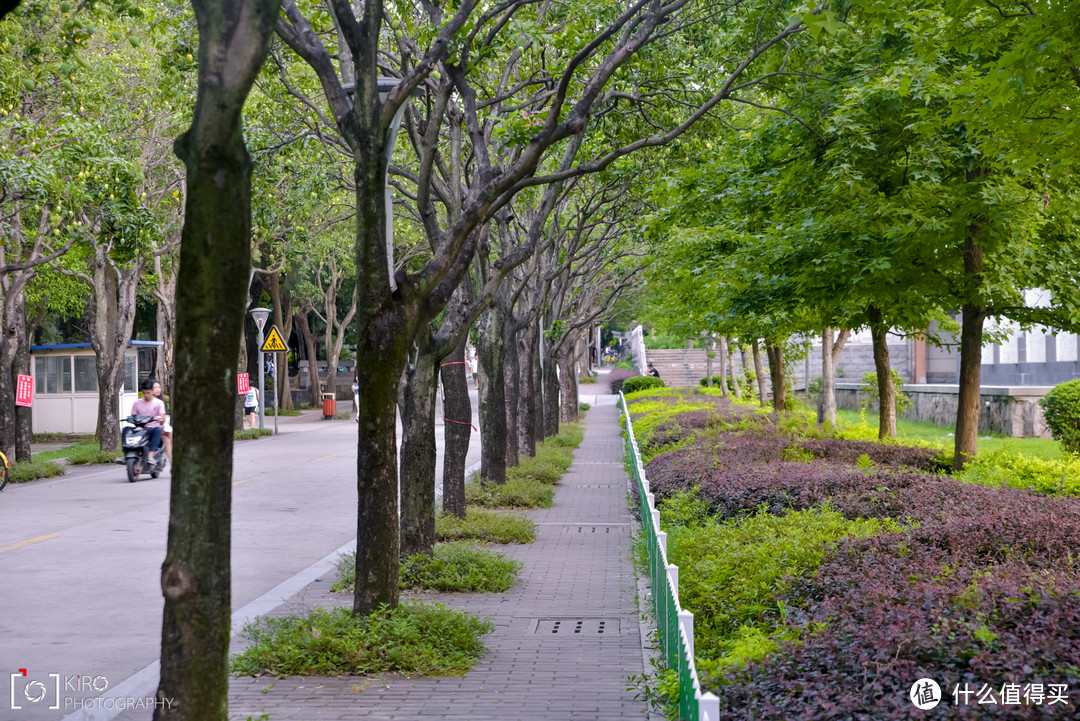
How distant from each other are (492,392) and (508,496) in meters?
1.60

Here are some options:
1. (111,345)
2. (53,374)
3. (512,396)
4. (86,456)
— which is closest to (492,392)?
(512,396)

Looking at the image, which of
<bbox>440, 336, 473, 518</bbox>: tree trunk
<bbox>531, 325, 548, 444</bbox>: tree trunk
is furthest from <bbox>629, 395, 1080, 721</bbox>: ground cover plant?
<bbox>531, 325, 548, 444</bbox>: tree trunk

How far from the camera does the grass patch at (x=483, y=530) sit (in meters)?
12.1

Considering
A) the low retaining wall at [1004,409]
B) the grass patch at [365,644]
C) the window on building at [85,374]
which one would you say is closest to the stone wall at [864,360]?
the low retaining wall at [1004,409]

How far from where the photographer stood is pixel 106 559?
37.4ft

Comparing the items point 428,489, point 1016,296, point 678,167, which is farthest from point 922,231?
point 428,489

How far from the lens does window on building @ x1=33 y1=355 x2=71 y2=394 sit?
33219 mm

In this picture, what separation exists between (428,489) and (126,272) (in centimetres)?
1780

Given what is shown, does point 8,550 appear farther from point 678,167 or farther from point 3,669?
point 678,167

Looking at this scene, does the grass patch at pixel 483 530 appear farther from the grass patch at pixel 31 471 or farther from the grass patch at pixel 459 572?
the grass patch at pixel 31 471

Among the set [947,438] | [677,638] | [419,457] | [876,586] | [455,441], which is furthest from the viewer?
[947,438]

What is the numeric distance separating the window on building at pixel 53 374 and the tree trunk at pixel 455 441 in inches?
948

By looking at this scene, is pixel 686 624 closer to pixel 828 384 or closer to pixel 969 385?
pixel 969 385

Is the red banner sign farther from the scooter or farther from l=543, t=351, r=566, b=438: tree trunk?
l=543, t=351, r=566, b=438: tree trunk
